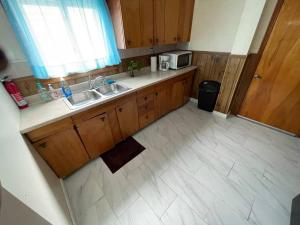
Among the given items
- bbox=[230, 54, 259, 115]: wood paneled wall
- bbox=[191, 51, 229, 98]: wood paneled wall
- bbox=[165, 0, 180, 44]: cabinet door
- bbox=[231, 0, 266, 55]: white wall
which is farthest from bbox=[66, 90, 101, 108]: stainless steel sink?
bbox=[230, 54, 259, 115]: wood paneled wall

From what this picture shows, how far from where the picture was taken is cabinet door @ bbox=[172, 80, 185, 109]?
249cm

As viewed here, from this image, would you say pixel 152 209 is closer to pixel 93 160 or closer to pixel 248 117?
pixel 93 160

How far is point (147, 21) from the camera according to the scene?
1.90 metres

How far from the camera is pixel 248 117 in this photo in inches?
96.7

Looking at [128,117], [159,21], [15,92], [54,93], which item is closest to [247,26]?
[159,21]

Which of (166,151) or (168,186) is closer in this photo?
(168,186)

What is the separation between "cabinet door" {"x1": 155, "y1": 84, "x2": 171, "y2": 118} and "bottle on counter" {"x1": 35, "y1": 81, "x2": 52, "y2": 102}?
1.49m

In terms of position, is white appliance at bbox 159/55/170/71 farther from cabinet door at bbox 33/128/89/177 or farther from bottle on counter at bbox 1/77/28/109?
bottle on counter at bbox 1/77/28/109

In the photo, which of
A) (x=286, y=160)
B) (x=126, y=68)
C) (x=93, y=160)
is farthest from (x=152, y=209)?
(x=126, y=68)

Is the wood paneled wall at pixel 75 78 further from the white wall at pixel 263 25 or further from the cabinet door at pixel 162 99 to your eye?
the white wall at pixel 263 25

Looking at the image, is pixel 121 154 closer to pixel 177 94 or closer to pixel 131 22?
pixel 177 94

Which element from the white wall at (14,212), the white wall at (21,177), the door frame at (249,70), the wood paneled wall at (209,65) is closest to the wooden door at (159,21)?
the wood paneled wall at (209,65)

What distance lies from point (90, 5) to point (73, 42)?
1.65ft

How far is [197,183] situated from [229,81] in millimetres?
1786
